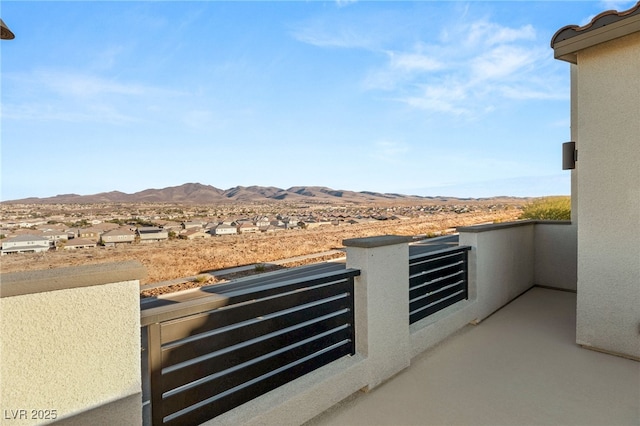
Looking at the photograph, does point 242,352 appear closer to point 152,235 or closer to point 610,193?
point 610,193

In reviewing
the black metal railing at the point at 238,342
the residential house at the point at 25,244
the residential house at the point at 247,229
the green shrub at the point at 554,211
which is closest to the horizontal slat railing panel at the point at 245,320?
the black metal railing at the point at 238,342

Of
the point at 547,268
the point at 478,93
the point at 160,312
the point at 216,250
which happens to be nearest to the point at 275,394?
the point at 160,312

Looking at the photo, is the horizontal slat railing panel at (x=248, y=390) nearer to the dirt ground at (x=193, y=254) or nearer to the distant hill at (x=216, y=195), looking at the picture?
the dirt ground at (x=193, y=254)

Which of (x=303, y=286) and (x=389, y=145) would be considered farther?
(x=389, y=145)

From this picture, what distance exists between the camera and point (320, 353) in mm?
2701

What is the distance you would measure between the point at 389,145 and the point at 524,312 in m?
38.1

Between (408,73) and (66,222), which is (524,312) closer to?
(408,73)

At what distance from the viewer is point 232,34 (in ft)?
38.3

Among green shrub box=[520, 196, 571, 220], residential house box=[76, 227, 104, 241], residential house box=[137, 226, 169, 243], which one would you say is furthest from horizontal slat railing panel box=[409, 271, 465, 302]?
residential house box=[76, 227, 104, 241]

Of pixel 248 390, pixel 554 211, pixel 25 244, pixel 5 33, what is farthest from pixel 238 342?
pixel 25 244

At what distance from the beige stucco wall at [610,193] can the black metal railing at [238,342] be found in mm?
2842

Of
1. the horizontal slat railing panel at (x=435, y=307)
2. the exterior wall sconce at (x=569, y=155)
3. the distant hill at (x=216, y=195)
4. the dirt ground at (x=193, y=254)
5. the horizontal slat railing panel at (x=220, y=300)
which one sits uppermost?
the distant hill at (x=216, y=195)

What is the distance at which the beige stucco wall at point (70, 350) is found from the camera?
1342mm

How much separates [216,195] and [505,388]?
117 metres
